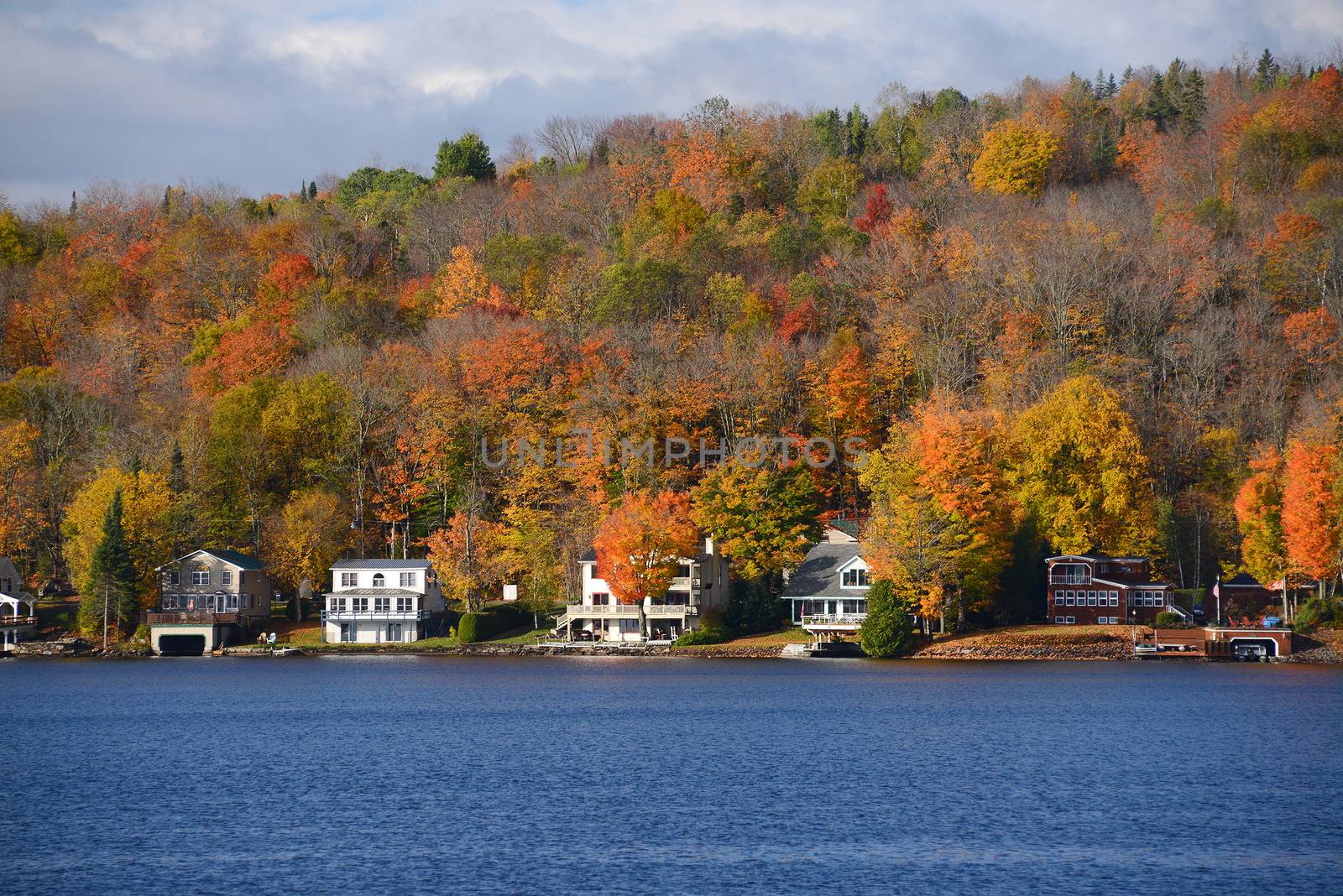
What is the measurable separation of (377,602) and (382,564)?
7.53 feet

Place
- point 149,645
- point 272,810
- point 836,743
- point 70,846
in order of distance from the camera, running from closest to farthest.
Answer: point 70,846, point 272,810, point 836,743, point 149,645

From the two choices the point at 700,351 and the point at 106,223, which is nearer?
the point at 700,351

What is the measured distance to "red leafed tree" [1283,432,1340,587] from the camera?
2931 inches

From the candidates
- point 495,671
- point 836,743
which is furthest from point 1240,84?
point 836,743

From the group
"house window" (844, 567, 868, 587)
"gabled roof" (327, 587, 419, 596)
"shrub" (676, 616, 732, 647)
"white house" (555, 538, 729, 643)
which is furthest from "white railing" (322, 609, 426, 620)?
"house window" (844, 567, 868, 587)

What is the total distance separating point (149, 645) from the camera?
8781 centimetres

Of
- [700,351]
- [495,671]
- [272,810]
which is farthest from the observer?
[700,351]

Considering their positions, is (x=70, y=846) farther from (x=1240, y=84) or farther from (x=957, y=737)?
Result: (x=1240, y=84)

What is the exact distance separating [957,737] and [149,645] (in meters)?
56.5

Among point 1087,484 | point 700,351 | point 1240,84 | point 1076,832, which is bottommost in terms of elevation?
point 1076,832

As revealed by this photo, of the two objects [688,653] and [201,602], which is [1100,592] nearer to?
[688,653]

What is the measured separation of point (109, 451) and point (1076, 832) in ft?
246

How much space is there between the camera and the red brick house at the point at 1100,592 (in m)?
79.9

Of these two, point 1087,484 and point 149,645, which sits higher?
point 1087,484
